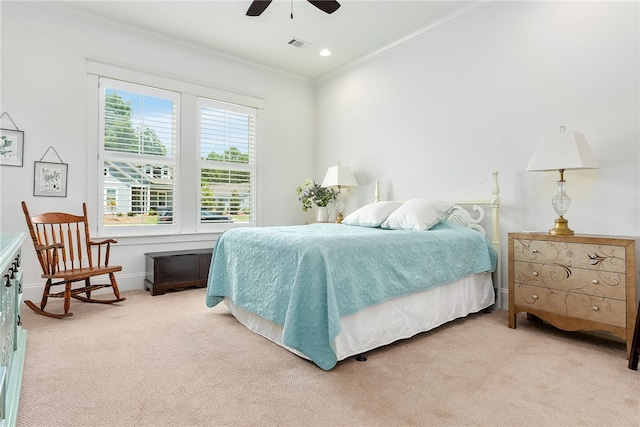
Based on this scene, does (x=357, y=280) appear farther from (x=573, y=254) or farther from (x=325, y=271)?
(x=573, y=254)

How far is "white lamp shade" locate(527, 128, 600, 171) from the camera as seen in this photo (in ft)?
7.75

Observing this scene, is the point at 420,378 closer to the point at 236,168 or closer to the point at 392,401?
the point at 392,401

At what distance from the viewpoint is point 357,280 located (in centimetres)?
205

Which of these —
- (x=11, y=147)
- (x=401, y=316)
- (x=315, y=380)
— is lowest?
(x=315, y=380)

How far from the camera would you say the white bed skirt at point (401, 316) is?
204 centimetres

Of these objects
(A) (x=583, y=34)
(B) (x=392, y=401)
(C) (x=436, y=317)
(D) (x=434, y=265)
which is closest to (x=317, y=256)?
(B) (x=392, y=401)

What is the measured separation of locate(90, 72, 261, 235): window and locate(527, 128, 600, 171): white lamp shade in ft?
11.3

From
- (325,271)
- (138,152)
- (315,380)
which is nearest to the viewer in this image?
(315,380)

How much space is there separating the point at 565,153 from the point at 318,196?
2.92m

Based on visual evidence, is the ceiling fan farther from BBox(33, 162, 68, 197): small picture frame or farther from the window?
BBox(33, 162, 68, 197): small picture frame

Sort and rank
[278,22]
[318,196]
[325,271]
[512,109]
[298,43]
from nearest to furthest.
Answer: [325,271]
[512,109]
[278,22]
[298,43]
[318,196]

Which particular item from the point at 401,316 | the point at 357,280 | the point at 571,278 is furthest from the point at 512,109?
the point at 357,280

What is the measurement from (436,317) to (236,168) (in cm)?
321

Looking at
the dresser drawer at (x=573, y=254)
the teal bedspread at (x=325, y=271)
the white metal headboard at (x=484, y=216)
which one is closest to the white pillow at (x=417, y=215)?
the teal bedspread at (x=325, y=271)
